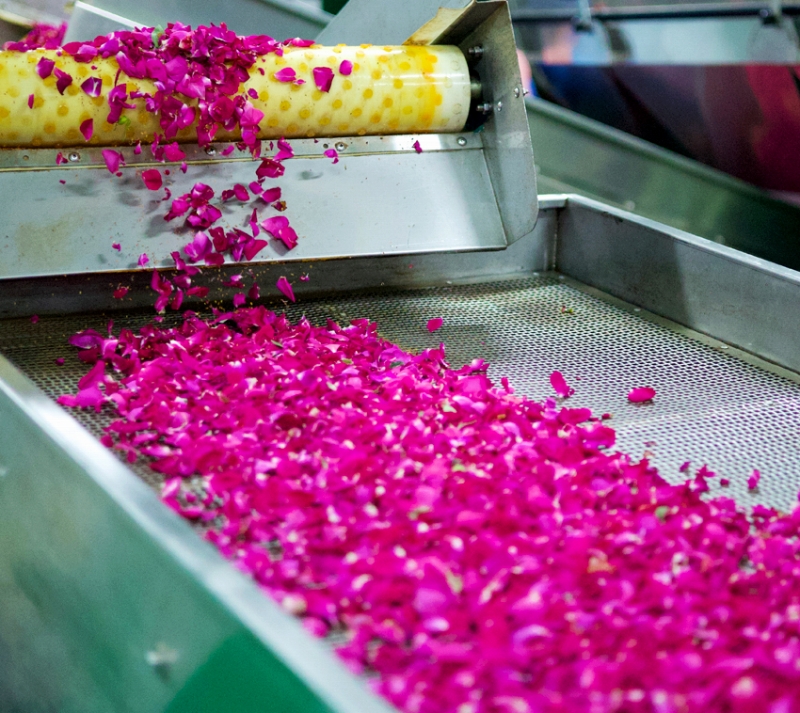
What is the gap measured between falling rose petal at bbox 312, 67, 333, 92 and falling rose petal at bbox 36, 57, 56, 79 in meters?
0.54

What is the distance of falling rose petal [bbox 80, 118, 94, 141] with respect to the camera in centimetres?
175

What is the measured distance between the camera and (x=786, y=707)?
0.88 metres

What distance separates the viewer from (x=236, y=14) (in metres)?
3.69

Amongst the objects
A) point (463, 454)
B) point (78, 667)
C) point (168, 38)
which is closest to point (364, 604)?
point (463, 454)

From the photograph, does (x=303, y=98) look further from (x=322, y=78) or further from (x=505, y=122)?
(x=505, y=122)

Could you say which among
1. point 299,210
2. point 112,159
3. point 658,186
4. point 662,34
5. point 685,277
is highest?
point 662,34

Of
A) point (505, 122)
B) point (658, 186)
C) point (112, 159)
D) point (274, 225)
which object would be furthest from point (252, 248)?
point (658, 186)

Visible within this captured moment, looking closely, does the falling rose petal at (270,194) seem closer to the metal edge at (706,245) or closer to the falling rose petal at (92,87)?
the falling rose petal at (92,87)

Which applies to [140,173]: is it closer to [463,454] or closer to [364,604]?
[463,454]

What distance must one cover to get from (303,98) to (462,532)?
1.14 metres

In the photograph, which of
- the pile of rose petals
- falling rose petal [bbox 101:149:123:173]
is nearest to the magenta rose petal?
the pile of rose petals

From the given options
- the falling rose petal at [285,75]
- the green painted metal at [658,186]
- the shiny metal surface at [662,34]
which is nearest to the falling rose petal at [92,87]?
the falling rose petal at [285,75]

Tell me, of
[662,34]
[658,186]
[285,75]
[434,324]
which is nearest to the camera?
[285,75]

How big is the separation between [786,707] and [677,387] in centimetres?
94
